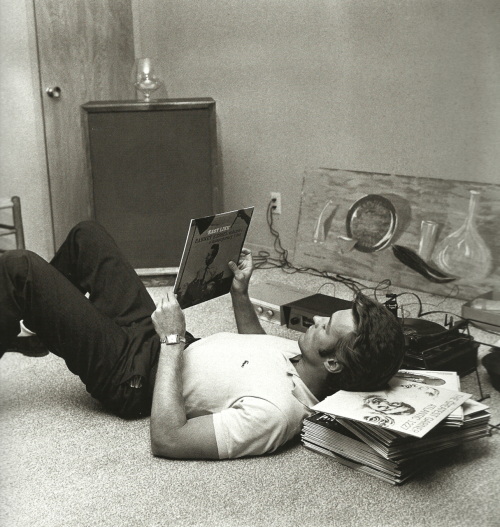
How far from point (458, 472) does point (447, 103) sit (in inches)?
61.9

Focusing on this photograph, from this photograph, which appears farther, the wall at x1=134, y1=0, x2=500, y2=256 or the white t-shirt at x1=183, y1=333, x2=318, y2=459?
the wall at x1=134, y1=0, x2=500, y2=256

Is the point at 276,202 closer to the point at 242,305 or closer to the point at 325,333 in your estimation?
the point at 242,305

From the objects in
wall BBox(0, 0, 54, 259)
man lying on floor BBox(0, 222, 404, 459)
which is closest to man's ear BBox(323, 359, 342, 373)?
man lying on floor BBox(0, 222, 404, 459)

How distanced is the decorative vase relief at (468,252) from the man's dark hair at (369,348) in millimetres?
1261

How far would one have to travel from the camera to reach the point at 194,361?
1.60 metres

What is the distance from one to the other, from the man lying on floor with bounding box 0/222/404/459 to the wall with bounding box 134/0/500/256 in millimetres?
1384

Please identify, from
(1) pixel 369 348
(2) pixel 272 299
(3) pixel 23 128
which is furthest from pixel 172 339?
(3) pixel 23 128

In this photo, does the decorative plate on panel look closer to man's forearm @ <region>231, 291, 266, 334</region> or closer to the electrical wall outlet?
the electrical wall outlet

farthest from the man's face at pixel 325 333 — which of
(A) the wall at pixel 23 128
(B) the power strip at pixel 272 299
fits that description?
(A) the wall at pixel 23 128

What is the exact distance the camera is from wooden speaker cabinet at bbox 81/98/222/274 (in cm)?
292

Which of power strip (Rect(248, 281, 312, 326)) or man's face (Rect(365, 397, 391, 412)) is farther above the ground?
man's face (Rect(365, 397, 391, 412))

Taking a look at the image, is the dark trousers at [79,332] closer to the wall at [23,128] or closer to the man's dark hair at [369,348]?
the man's dark hair at [369,348]

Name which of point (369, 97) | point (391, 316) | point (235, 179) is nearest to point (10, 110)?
point (235, 179)

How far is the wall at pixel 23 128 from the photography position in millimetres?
3037
